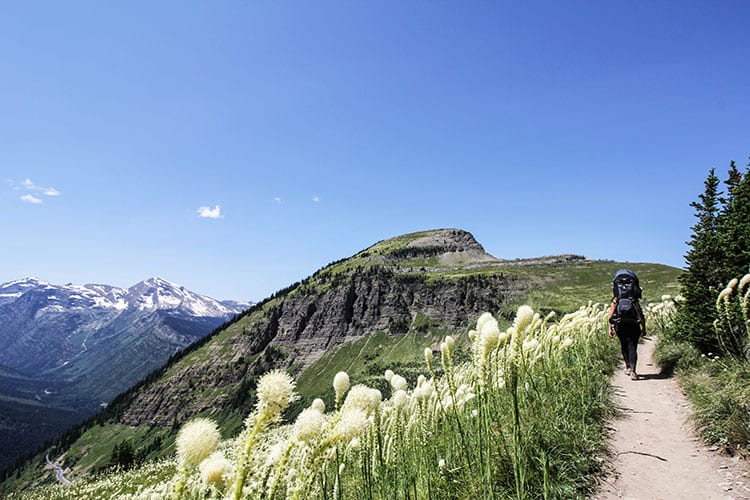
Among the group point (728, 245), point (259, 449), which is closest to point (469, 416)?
point (259, 449)

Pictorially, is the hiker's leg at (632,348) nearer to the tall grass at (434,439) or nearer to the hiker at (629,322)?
the hiker at (629,322)

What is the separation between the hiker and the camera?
12812 millimetres

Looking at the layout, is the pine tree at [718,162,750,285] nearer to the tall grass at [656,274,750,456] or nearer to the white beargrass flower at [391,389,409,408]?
the tall grass at [656,274,750,456]

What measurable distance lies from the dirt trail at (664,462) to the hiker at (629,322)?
2.79 meters

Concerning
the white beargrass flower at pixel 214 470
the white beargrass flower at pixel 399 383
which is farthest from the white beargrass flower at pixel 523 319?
the white beargrass flower at pixel 214 470

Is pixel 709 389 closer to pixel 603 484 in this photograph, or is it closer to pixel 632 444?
pixel 632 444

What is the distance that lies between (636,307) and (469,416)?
31.0 ft

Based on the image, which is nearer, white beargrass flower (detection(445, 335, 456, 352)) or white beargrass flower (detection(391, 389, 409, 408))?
white beargrass flower (detection(445, 335, 456, 352))

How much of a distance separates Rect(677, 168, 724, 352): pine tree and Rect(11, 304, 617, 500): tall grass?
5.94 meters

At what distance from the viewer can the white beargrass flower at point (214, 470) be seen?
7.54ft

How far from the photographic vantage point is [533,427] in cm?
662

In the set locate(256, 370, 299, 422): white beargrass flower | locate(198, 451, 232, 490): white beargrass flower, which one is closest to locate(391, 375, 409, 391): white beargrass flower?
locate(198, 451, 232, 490): white beargrass flower

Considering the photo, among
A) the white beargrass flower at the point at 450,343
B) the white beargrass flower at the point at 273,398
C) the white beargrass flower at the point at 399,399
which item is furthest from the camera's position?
the white beargrass flower at the point at 399,399

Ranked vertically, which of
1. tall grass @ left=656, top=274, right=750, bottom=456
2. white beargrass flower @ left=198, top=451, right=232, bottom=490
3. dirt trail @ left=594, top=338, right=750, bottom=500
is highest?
white beargrass flower @ left=198, top=451, right=232, bottom=490
